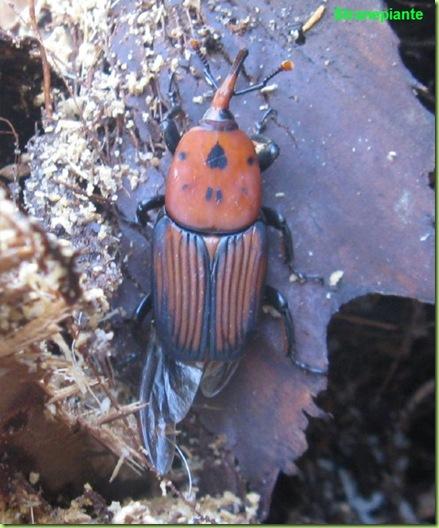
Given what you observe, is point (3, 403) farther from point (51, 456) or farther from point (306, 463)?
point (306, 463)

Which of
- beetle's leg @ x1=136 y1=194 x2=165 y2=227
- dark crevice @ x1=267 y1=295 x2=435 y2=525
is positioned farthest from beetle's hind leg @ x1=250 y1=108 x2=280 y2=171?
dark crevice @ x1=267 y1=295 x2=435 y2=525

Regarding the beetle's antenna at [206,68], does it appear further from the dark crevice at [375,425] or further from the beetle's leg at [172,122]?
the dark crevice at [375,425]

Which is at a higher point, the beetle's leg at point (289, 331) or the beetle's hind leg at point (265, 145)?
the beetle's hind leg at point (265, 145)

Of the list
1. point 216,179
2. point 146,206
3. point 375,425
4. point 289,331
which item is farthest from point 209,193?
point 375,425

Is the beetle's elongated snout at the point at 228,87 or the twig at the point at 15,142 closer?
the beetle's elongated snout at the point at 228,87

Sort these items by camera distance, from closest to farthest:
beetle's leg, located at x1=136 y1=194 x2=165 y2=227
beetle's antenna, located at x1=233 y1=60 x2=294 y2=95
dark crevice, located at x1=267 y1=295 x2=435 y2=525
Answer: beetle's antenna, located at x1=233 y1=60 x2=294 y2=95, beetle's leg, located at x1=136 y1=194 x2=165 y2=227, dark crevice, located at x1=267 y1=295 x2=435 y2=525

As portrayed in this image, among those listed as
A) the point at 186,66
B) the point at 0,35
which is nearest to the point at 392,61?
A: the point at 186,66

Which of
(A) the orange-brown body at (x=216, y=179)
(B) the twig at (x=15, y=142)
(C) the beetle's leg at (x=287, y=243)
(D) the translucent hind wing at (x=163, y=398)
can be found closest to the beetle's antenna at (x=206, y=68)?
(A) the orange-brown body at (x=216, y=179)

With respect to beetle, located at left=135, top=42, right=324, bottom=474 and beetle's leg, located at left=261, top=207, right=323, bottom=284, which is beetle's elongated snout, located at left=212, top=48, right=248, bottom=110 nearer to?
beetle, located at left=135, top=42, right=324, bottom=474
